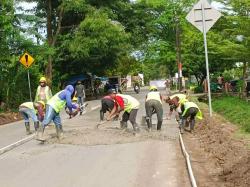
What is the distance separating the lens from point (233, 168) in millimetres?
10383

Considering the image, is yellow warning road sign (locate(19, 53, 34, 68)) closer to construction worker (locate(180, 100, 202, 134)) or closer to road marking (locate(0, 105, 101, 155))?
road marking (locate(0, 105, 101, 155))

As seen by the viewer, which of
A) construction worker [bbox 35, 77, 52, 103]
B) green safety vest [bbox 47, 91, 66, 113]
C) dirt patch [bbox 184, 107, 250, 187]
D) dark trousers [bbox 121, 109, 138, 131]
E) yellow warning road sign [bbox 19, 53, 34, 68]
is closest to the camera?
dirt patch [bbox 184, 107, 250, 187]

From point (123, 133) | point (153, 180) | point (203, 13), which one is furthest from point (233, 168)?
point (203, 13)

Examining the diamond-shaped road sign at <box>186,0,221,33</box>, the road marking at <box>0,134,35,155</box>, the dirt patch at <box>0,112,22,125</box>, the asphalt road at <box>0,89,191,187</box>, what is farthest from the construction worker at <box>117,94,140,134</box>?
the dirt patch at <box>0,112,22,125</box>

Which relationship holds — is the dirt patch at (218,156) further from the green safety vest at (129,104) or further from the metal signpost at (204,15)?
the metal signpost at (204,15)

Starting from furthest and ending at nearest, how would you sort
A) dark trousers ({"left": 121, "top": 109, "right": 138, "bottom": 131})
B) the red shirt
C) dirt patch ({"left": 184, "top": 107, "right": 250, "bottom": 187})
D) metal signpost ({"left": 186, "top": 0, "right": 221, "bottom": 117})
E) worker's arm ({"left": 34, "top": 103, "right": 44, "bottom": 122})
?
1. worker's arm ({"left": 34, "top": 103, "right": 44, "bottom": 122})
2. metal signpost ({"left": 186, "top": 0, "right": 221, "bottom": 117})
3. the red shirt
4. dark trousers ({"left": 121, "top": 109, "right": 138, "bottom": 131})
5. dirt patch ({"left": 184, "top": 107, "right": 250, "bottom": 187})

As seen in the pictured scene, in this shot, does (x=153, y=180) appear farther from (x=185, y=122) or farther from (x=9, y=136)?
(x=9, y=136)

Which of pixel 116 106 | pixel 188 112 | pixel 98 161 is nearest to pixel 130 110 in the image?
pixel 116 106

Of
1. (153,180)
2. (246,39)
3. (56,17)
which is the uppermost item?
(56,17)

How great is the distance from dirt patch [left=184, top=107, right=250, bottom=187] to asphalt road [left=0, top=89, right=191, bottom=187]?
399 mm

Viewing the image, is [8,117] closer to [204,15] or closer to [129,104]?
[129,104]

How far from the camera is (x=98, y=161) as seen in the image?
12.7 meters

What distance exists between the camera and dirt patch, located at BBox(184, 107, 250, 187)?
9.79 m

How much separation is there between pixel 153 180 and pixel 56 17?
4022 cm
